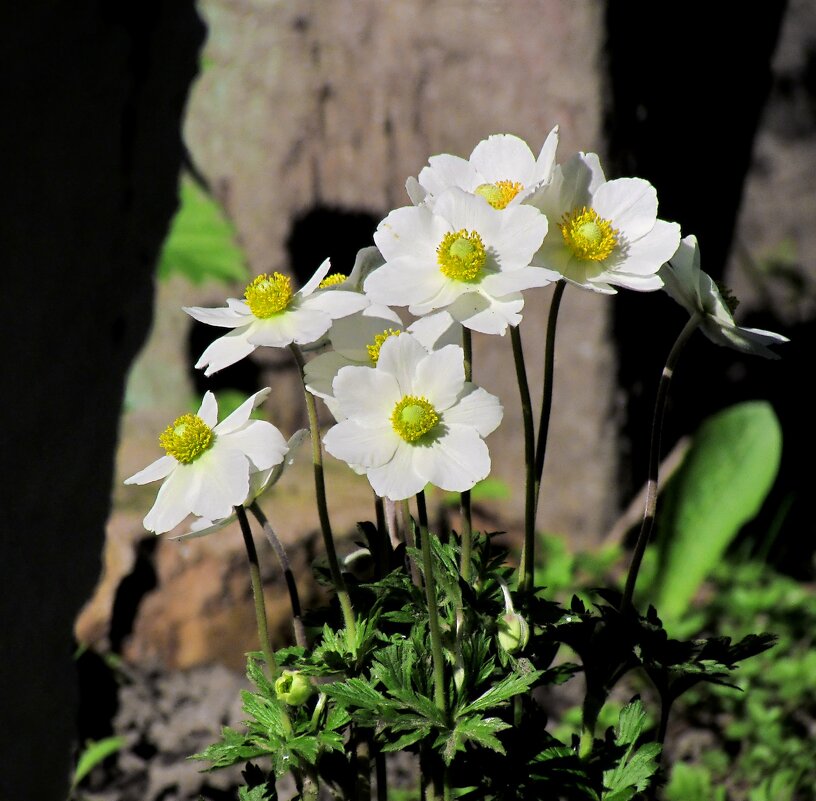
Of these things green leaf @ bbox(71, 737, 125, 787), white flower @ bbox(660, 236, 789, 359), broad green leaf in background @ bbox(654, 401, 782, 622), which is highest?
white flower @ bbox(660, 236, 789, 359)

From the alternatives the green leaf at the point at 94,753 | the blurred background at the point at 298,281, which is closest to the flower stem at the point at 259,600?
the blurred background at the point at 298,281

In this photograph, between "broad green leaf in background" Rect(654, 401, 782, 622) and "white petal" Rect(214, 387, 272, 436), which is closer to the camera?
"white petal" Rect(214, 387, 272, 436)

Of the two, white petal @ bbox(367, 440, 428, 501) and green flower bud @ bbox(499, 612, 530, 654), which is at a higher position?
white petal @ bbox(367, 440, 428, 501)

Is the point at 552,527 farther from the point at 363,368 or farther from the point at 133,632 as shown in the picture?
the point at 363,368

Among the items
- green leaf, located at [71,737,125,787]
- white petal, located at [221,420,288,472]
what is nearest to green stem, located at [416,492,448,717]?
white petal, located at [221,420,288,472]

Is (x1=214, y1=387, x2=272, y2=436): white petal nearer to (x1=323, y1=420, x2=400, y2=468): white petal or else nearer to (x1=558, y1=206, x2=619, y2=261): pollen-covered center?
(x1=323, y1=420, x2=400, y2=468): white petal

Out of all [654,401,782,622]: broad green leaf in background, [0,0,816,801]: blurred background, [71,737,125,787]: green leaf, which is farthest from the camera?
[654,401,782,622]: broad green leaf in background
